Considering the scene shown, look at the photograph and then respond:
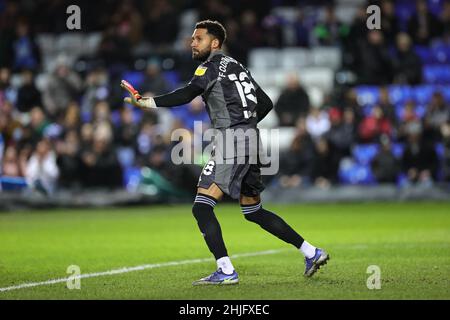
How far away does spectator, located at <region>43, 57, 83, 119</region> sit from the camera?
22.0m

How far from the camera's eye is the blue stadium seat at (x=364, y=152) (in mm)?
20625

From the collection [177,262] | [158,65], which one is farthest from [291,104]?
[177,262]

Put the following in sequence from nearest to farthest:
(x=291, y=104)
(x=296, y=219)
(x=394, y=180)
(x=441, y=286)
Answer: (x=441, y=286)
(x=296, y=219)
(x=394, y=180)
(x=291, y=104)

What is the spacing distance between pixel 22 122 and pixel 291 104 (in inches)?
256

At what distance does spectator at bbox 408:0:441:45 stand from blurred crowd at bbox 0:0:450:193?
0.08ft

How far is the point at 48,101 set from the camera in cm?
2212

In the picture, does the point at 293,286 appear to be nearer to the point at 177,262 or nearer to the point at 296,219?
the point at 177,262

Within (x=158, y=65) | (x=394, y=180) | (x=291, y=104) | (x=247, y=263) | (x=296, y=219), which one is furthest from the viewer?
(x=158, y=65)

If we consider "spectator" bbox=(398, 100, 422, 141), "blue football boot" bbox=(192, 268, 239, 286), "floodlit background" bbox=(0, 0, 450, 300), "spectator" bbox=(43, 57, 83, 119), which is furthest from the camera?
"spectator" bbox=(43, 57, 83, 119)

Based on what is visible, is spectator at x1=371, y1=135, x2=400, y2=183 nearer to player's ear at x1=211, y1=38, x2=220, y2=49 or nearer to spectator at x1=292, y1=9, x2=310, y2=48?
spectator at x1=292, y1=9, x2=310, y2=48

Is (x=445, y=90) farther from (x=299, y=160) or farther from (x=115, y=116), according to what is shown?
(x=115, y=116)

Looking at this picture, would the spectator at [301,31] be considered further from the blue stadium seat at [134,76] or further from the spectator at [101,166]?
the spectator at [101,166]

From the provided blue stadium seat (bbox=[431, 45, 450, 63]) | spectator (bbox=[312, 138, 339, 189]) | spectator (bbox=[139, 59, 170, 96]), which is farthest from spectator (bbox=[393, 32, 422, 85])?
spectator (bbox=[139, 59, 170, 96])

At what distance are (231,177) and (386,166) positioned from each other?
11970mm
